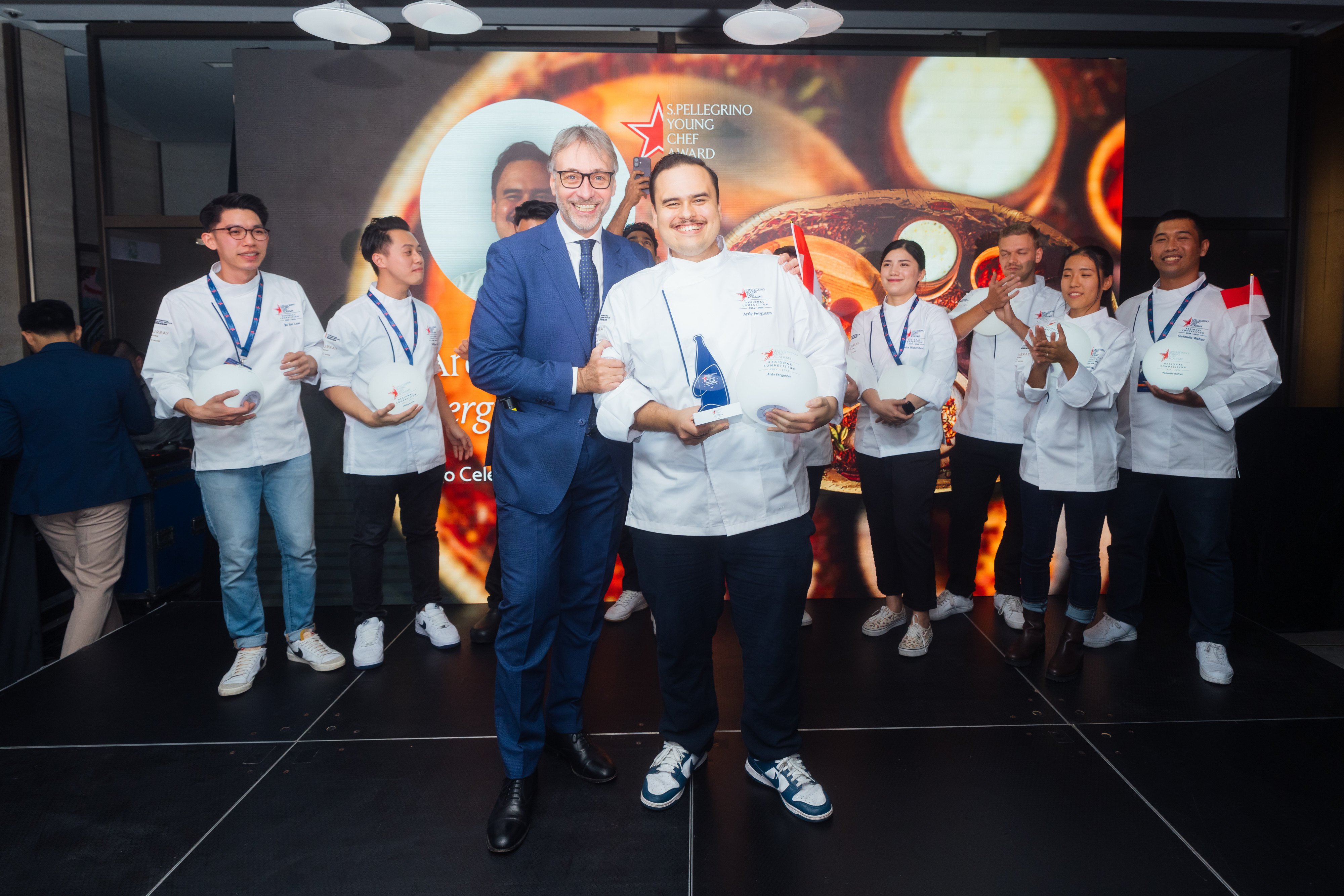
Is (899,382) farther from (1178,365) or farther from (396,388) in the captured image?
(396,388)

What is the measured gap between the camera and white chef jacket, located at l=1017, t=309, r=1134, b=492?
2.83m

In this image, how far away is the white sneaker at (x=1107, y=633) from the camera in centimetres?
330

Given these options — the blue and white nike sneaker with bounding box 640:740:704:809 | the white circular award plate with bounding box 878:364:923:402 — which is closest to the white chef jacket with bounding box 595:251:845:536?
the blue and white nike sneaker with bounding box 640:740:704:809

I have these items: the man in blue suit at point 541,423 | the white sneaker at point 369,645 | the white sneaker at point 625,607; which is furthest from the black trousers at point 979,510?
the white sneaker at point 369,645

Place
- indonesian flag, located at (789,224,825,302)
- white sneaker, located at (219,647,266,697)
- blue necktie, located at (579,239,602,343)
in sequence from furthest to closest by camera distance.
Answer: white sneaker, located at (219,647,266,697)
indonesian flag, located at (789,224,825,302)
blue necktie, located at (579,239,602,343)

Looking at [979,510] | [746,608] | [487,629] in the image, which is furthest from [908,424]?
[487,629]

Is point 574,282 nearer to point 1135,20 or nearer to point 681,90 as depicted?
point 681,90

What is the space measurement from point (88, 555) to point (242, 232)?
1.62 meters

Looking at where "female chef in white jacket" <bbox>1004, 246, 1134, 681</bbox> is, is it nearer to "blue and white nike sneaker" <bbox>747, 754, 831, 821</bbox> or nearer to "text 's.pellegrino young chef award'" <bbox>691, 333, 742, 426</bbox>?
"blue and white nike sneaker" <bbox>747, 754, 831, 821</bbox>

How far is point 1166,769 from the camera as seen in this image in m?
2.37

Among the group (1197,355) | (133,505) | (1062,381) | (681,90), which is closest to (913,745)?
(1062,381)

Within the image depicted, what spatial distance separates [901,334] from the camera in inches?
127

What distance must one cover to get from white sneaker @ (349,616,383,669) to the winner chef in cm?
154

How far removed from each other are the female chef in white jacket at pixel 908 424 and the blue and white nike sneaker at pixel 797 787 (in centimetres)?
124
